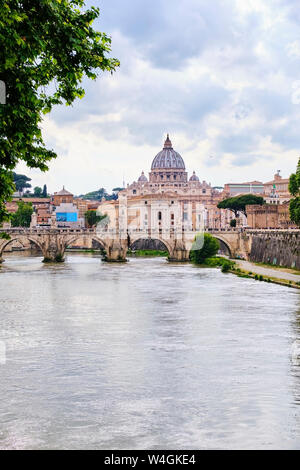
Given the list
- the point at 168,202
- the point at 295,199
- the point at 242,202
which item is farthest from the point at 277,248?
the point at 168,202

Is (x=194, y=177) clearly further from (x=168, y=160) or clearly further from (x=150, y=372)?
(x=150, y=372)

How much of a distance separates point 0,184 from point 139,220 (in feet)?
335

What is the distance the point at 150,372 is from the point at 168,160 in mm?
156099

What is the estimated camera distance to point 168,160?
172 m

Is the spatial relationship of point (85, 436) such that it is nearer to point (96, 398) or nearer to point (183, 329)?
point (96, 398)

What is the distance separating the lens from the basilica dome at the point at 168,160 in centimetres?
17175

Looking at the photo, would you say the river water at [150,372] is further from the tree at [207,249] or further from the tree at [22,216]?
the tree at [22,216]

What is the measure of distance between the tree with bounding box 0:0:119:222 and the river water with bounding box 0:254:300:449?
5.07 m

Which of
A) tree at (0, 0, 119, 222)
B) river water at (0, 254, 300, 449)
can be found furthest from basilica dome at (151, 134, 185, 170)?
tree at (0, 0, 119, 222)

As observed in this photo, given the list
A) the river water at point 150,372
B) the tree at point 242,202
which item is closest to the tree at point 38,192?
the tree at point 242,202

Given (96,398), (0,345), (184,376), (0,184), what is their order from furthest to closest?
(0,345)
(184,376)
(96,398)
(0,184)
